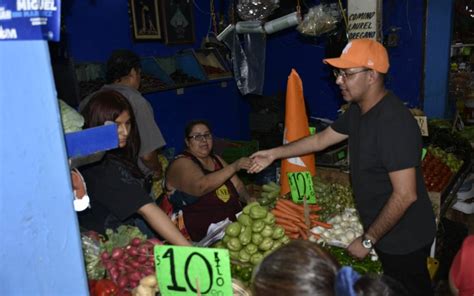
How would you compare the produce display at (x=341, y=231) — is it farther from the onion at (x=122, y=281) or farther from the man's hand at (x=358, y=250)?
the onion at (x=122, y=281)

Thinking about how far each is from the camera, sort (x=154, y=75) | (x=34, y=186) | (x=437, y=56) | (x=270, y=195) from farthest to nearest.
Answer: (x=154, y=75) < (x=437, y=56) < (x=270, y=195) < (x=34, y=186)

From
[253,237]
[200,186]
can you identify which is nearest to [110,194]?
[253,237]

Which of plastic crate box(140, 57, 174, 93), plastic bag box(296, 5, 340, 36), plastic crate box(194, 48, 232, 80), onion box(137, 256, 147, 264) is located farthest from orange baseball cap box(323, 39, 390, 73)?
plastic crate box(194, 48, 232, 80)

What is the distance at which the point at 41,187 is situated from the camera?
4.38ft

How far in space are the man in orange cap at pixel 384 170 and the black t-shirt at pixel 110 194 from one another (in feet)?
4.22

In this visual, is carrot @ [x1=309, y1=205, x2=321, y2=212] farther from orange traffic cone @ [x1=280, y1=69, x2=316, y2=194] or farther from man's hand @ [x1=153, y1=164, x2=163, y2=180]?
man's hand @ [x1=153, y1=164, x2=163, y2=180]

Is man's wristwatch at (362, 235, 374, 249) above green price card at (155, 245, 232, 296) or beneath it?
beneath

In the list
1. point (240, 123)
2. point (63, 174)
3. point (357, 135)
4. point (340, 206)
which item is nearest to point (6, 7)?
point (63, 174)

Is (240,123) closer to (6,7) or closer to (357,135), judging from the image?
(357,135)

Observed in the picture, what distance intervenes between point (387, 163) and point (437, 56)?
4016 mm

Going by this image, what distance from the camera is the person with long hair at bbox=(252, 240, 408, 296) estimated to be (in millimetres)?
1171

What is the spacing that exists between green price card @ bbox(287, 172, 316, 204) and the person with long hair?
175 centimetres

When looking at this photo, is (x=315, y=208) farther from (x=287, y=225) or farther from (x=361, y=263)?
(x=361, y=263)

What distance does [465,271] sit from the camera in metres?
1.77
